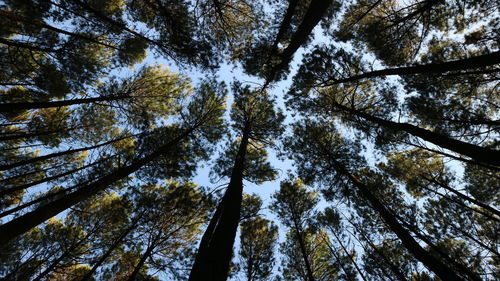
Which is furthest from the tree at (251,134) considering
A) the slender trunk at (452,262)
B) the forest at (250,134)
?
the slender trunk at (452,262)

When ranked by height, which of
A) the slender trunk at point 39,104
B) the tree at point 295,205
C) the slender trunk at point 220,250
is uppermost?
the tree at point 295,205

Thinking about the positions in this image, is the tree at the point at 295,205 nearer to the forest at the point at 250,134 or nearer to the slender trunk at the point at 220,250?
the forest at the point at 250,134

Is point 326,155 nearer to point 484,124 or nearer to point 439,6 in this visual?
point 484,124

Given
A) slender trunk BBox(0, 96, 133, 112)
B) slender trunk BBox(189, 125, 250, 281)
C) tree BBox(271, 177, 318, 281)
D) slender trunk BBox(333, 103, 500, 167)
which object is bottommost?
slender trunk BBox(189, 125, 250, 281)

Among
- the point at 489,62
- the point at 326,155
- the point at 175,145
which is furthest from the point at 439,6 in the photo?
the point at 175,145

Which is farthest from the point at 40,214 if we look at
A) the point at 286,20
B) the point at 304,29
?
the point at 304,29

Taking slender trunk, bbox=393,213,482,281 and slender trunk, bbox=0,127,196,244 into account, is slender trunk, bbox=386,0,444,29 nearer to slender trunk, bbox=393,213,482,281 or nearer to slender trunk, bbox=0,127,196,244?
slender trunk, bbox=393,213,482,281

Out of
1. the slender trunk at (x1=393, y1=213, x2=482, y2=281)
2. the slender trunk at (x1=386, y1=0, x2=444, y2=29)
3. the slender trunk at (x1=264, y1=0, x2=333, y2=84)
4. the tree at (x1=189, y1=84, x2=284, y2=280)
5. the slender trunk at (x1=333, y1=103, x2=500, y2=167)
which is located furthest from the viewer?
the tree at (x1=189, y1=84, x2=284, y2=280)

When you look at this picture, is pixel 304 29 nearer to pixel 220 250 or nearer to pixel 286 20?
pixel 286 20

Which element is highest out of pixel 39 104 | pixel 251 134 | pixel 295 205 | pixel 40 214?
pixel 251 134

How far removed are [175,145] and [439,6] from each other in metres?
10.8

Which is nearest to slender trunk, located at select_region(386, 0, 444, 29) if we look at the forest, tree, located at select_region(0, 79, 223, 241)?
the forest

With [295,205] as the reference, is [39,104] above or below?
below

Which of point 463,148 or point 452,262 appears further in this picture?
point 452,262
